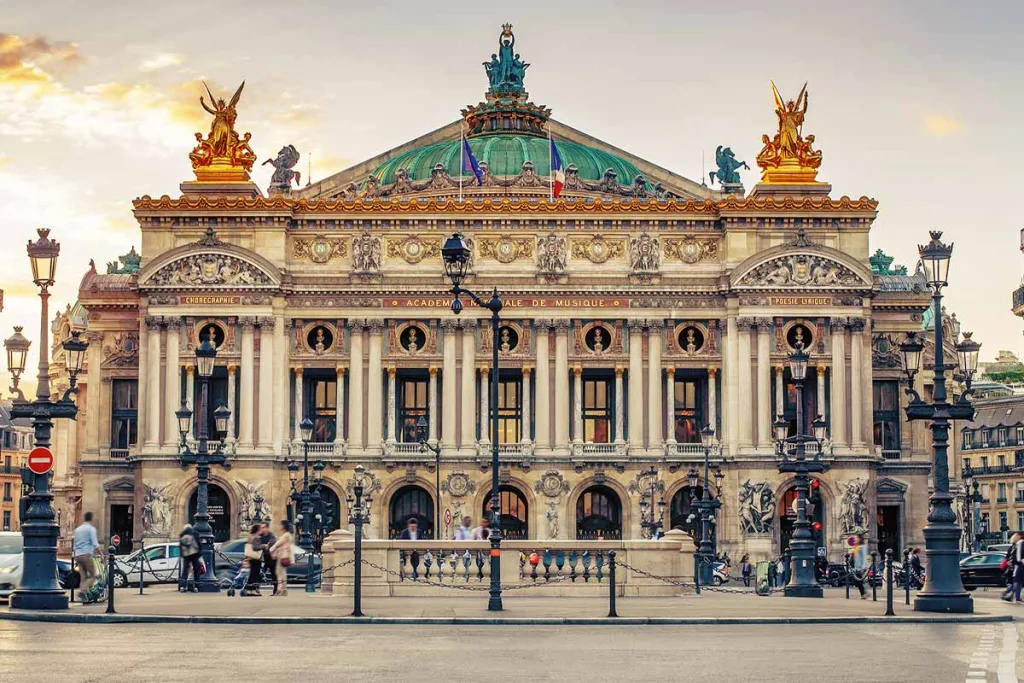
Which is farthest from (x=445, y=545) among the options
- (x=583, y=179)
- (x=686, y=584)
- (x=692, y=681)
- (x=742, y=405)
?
(x=583, y=179)

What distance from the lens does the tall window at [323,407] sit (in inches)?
3620

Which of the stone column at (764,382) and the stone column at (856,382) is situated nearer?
the stone column at (764,382)

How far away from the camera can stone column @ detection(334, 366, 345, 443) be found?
296ft

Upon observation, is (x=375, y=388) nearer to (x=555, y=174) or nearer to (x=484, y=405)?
(x=484, y=405)

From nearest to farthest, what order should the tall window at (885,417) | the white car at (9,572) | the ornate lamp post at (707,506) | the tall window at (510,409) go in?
the white car at (9,572) → the ornate lamp post at (707,506) → the tall window at (510,409) → the tall window at (885,417)

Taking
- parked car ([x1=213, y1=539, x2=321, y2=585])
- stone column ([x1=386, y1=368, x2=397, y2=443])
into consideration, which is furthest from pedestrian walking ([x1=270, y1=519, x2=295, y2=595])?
stone column ([x1=386, y1=368, x2=397, y2=443])

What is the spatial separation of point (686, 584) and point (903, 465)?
44.8 m

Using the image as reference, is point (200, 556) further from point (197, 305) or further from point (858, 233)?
point (858, 233)

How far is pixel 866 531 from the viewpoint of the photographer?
8800 centimetres

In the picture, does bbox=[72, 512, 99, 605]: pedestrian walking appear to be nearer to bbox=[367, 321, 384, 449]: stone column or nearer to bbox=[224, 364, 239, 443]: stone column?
bbox=[224, 364, 239, 443]: stone column

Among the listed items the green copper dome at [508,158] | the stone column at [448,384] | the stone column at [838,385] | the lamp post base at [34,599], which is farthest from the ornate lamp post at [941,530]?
the green copper dome at [508,158]

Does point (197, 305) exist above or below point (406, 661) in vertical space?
above

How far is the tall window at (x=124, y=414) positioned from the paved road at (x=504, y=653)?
61.5 metres

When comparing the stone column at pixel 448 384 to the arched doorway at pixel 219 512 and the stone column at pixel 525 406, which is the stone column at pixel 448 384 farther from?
the arched doorway at pixel 219 512
